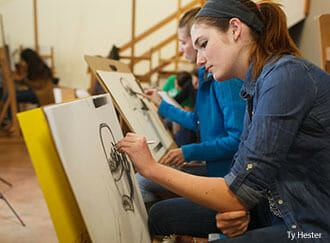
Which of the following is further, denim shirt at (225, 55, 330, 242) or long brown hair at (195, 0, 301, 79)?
long brown hair at (195, 0, 301, 79)

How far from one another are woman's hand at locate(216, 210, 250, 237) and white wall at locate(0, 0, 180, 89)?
588cm

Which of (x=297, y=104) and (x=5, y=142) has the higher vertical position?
(x=297, y=104)

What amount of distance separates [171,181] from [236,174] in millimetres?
152

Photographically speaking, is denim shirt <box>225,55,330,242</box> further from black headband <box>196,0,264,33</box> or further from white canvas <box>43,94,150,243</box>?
white canvas <box>43,94,150,243</box>

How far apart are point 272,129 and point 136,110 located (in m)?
0.85

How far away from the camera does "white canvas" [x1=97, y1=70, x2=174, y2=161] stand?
1.27 metres

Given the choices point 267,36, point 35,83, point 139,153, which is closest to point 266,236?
point 139,153

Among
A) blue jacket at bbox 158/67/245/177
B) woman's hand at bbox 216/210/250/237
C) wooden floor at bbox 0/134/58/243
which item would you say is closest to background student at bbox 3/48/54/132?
wooden floor at bbox 0/134/58/243

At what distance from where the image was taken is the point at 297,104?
648mm

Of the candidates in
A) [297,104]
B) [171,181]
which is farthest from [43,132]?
[297,104]

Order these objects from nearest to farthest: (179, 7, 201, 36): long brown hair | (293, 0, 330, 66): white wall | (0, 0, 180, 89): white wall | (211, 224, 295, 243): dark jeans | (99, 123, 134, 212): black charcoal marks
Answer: (211, 224, 295, 243): dark jeans < (99, 123, 134, 212): black charcoal marks < (179, 7, 201, 36): long brown hair < (293, 0, 330, 66): white wall < (0, 0, 180, 89): white wall

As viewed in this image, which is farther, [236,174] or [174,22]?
[174,22]

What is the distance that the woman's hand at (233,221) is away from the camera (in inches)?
27.7

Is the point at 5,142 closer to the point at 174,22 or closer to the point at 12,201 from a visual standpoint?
the point at 12,201
